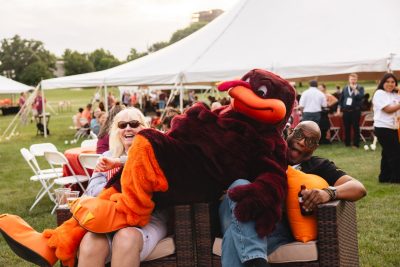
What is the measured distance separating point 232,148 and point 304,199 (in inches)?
20.7

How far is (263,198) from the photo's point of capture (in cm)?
304

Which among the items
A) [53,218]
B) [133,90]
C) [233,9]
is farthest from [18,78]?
[53,218]

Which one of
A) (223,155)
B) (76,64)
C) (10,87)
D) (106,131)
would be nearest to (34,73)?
(76,64)

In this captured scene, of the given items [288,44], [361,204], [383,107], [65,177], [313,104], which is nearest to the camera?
[361,204]

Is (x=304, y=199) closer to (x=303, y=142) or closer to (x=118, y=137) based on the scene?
(x=303, y=142)

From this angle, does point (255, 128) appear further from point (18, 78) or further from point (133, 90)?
point (18, 78)

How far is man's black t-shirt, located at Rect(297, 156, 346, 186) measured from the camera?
3496 mm

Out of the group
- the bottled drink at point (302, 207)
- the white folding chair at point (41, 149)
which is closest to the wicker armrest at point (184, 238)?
the bottled drink at point (302, 207)

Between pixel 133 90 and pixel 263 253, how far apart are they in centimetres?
3738

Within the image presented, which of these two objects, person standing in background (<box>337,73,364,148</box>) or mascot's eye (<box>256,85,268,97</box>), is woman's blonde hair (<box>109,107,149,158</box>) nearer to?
mascot's eye (<box>256,85,268,97</box>)

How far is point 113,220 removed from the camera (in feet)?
10.5

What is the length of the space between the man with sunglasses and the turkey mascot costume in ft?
0.30

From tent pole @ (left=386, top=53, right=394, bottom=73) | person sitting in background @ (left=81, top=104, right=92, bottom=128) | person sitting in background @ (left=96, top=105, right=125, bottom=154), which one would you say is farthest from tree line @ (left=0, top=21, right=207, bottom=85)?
person sitting in background @ (left=96, top=105, right=125, bottom=154)

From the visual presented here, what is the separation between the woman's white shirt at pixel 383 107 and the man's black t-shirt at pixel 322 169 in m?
4.92
